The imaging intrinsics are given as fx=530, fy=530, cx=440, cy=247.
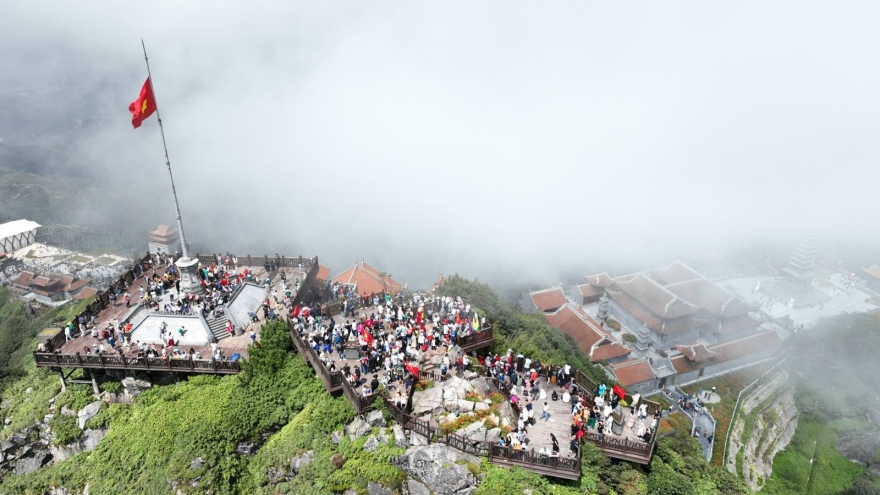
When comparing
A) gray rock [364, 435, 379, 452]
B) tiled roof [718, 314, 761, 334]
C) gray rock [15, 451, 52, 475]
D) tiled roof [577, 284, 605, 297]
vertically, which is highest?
gray rock [364, 435, 379, 452]

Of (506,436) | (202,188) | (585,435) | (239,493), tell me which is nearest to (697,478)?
(585,435)

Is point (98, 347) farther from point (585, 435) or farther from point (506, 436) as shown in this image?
point (585, 435)

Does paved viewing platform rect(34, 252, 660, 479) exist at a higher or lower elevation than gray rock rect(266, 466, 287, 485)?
higher

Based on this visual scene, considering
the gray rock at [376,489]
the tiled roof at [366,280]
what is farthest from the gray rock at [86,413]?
the tiled roof at [366,280]

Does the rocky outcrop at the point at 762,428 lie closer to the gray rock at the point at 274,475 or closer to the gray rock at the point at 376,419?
the gray rock at the point at 376,419

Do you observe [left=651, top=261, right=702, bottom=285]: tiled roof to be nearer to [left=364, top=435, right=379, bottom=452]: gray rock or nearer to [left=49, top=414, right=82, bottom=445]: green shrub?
[left=364, top=435, right=379, bottom=452]: gray rock

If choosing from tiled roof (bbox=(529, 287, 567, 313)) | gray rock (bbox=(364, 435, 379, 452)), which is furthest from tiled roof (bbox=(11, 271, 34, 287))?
gray rock (bbox=(364, 435, 379, 452))

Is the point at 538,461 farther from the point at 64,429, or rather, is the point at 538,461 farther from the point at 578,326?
the point at 578,326
